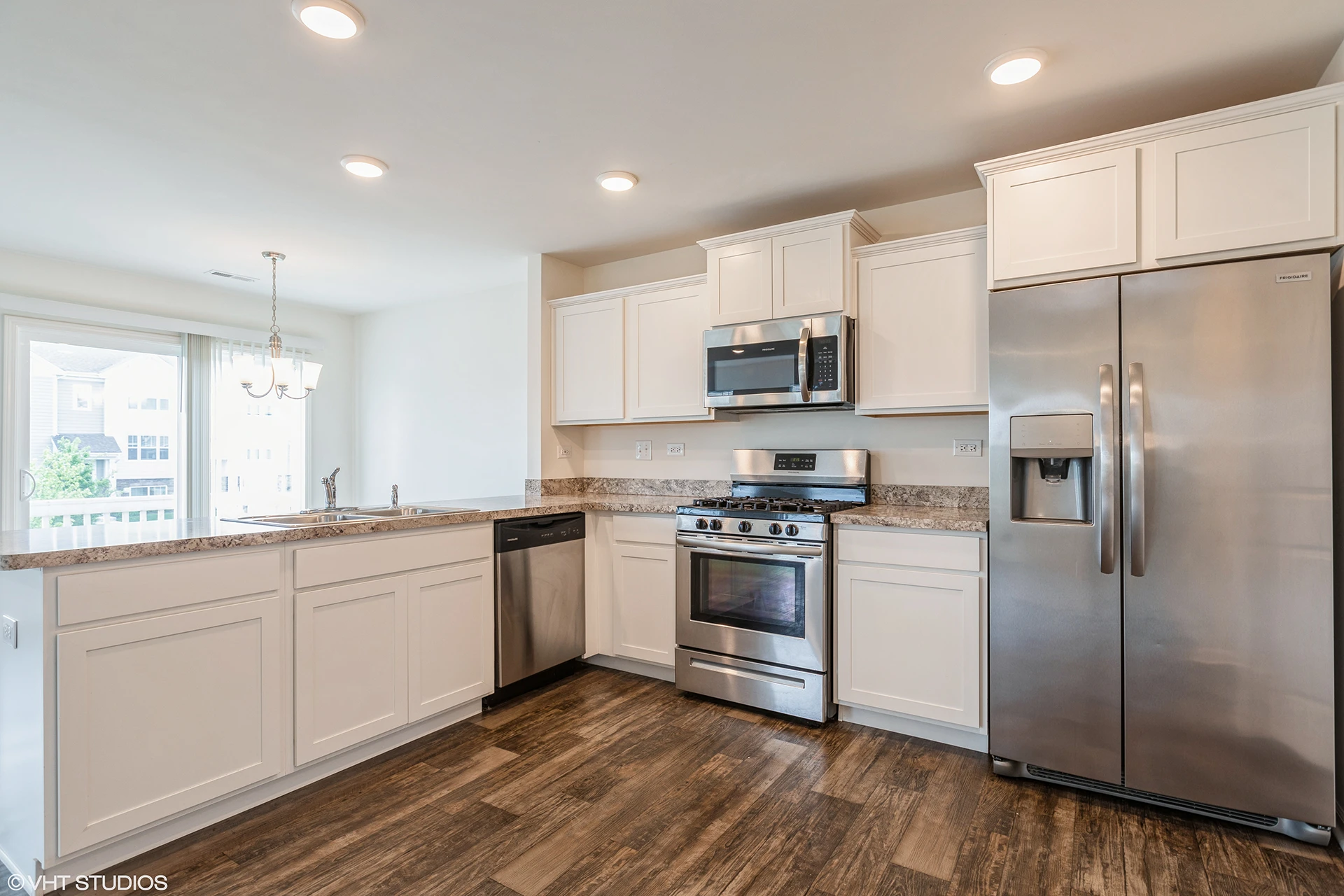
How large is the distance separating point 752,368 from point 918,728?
1.74 m

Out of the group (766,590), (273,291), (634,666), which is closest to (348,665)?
(634,666)

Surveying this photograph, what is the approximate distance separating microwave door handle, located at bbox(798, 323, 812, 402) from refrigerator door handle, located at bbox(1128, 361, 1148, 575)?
1.26 meters

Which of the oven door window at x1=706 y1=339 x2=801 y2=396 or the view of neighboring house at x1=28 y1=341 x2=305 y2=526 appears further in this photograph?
the view of neighboring house at x1=28 y1=341 x2=305 y2=526

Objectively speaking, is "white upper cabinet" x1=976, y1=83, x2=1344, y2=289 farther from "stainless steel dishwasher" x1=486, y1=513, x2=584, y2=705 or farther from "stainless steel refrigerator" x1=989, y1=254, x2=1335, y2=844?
"stainless steel dishwasher" x1=486, y1=513, x2=584, y2=705

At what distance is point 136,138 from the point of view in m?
2.55

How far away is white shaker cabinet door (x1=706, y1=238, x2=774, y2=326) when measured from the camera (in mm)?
3232

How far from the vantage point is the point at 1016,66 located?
6.86 feet

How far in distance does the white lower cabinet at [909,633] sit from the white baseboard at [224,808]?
176 centimetres

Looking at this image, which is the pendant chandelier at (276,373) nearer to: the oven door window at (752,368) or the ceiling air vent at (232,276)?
the ceiling air vent at (232,276)

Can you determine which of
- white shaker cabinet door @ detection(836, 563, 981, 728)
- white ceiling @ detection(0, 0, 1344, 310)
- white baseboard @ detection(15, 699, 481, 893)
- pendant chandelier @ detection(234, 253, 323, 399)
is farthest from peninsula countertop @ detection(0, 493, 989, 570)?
white ceiling @ detection(0, 0, 1344, 310)

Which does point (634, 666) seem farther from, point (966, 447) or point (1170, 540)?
point (1170, 540)

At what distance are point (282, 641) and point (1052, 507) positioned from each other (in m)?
2.70

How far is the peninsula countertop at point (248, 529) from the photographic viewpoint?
1.76 metres

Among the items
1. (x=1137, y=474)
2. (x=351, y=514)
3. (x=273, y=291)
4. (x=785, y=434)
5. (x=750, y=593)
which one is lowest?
(x=750, y=593)
